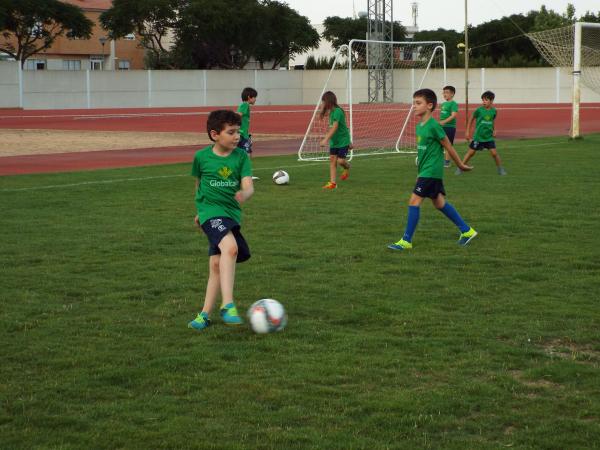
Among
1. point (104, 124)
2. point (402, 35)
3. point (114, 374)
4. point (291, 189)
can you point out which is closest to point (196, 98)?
point (104, 124)

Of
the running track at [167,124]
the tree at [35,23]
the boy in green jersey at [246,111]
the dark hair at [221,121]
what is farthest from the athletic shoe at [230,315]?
the tree at [35,23]

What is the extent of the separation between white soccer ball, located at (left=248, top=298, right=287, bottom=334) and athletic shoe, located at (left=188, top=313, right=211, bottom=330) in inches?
13.8

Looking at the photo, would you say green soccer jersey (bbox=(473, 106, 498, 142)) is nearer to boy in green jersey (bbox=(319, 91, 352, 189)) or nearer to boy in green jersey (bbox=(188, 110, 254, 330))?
boy in green jersey (bbox=(319, 91, 352, 189))

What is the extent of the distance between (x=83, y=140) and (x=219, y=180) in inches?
923

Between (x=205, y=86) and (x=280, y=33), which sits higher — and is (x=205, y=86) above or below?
below

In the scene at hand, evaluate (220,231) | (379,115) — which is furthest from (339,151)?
(379,115)

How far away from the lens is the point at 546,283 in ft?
25.4

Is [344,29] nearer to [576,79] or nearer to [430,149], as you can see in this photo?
[576,79]

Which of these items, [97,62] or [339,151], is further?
[97,62]

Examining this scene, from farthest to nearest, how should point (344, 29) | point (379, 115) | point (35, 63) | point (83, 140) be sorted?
point (344, 29) → point (35, 63) → point (83, 140) → point (379, 115)

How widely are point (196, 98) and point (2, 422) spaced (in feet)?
169

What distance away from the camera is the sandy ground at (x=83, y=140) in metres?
25.3

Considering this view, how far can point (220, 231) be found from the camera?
6438 millimetres

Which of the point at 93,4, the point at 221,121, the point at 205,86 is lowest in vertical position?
the point at 221,121
